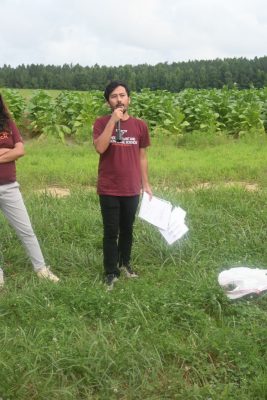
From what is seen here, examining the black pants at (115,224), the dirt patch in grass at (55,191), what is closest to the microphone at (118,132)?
the black pants at (115,224)

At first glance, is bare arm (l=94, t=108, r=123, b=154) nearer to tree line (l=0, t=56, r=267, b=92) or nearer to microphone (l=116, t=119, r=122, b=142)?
microphone (l=116, t=119, r=122, b=142)

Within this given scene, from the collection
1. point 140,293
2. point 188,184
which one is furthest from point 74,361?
point 188,184

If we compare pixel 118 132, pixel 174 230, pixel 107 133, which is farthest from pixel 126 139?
pixel 174 230

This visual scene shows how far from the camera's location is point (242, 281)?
4.21m

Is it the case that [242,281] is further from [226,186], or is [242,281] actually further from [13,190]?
[226,186]

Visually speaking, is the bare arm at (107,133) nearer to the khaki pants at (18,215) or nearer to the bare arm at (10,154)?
the bare arm at (10,154)

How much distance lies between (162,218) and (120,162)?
73 cm

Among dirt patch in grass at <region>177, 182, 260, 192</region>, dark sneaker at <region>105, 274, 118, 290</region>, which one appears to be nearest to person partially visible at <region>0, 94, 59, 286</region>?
dark sneaker at <region>105, 274, 118, 290</region>

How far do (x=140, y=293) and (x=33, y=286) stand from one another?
3.03 ft

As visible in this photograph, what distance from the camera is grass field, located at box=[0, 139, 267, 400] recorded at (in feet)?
10.1

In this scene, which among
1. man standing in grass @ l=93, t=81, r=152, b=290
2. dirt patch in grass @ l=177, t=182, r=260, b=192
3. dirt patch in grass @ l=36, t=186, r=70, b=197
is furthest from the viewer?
dirt patch in grass @ l=177, t=182, r=260, b=192

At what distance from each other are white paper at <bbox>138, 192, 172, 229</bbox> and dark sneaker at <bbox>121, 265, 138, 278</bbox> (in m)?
0.49

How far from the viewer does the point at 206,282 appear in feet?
14.2

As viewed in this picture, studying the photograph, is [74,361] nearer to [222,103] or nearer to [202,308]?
[202,308]
